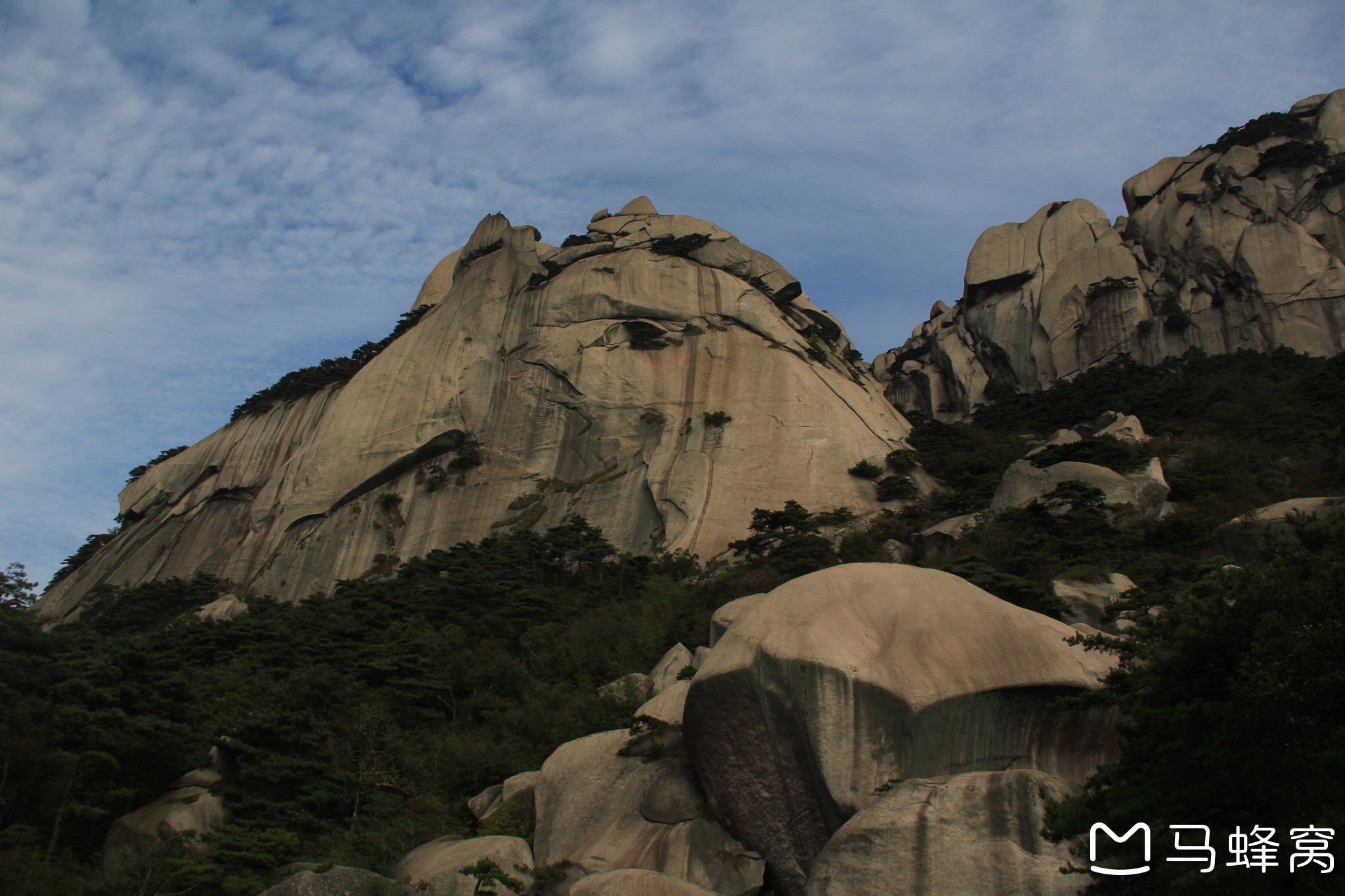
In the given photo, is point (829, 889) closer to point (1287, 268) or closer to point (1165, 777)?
point (1165, 777)

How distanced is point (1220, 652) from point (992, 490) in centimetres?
2100

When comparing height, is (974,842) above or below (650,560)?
below

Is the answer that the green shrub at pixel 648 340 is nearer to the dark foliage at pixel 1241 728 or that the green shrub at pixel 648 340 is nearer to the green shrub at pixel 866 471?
the green shrub at pixel 866 471

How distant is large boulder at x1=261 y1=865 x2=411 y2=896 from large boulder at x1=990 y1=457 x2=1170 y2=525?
682 inches

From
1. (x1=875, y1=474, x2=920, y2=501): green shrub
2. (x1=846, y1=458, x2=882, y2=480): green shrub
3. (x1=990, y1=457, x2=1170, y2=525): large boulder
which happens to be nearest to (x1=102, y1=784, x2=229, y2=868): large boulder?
(x1=990, y1=457, x2=1170, y2=525): large boulder

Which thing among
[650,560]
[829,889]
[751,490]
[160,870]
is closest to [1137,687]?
[829,889]

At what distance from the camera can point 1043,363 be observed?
44.5 meters

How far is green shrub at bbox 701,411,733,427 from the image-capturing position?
33.5 metres

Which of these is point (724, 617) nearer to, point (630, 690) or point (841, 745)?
point (630, 690)

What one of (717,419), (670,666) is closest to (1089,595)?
(670,666)

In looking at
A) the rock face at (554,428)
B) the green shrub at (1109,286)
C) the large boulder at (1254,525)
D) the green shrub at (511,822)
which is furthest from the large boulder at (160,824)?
the green shrub at (1109,286)

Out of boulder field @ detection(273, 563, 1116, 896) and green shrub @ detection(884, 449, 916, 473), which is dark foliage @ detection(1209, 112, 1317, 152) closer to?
green shrub @ detection(884, 449, 916, 473)

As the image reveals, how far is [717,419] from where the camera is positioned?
1323 inches

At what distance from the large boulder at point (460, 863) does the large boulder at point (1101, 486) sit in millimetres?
15618
